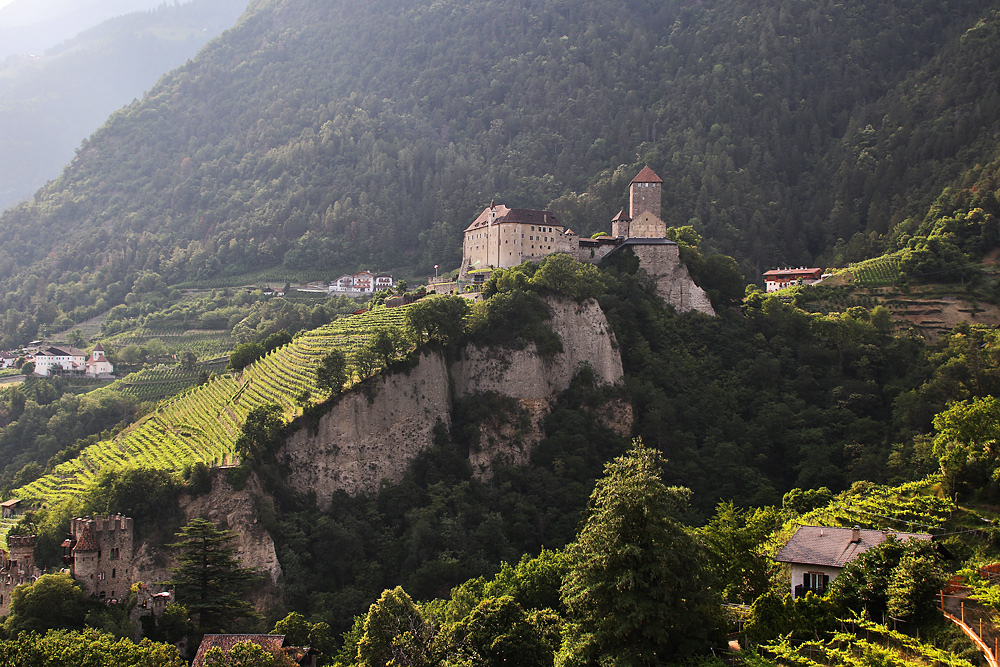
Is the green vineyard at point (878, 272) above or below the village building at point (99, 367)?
above

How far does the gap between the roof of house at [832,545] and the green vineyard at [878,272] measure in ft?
166

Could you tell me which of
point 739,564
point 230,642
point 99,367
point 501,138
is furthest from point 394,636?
point 501,138

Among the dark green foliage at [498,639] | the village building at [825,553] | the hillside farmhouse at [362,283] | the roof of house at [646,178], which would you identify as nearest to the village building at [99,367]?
the hillside farmhouse at [362,283]

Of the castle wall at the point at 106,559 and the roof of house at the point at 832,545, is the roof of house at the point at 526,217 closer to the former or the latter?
the castle wall at the point at 106,559

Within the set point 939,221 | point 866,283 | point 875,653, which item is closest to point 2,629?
point 875,653

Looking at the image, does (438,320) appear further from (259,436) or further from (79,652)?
(79,652)

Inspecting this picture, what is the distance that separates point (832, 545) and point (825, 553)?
55cm

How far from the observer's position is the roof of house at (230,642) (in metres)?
32.2

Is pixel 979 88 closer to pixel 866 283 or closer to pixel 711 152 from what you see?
pixel 711 152

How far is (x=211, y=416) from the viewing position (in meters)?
54.7

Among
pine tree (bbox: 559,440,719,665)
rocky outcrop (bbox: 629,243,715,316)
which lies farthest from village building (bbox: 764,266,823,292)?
pine tree (bbox: 559,440,719,665)

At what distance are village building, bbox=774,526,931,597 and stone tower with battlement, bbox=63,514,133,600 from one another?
26266mm

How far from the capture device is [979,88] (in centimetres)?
10019

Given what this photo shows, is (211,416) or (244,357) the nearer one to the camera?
(211,416)
